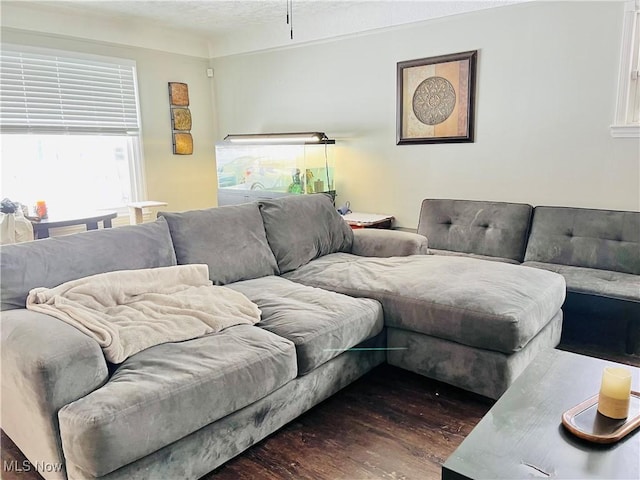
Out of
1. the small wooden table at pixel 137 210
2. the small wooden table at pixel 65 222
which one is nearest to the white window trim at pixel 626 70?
the small wooden table at pixel 137 210

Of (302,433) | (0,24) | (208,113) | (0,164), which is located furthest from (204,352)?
(208,113)

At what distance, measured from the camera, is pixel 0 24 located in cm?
361

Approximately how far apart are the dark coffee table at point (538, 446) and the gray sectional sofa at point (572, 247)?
3.64 ft

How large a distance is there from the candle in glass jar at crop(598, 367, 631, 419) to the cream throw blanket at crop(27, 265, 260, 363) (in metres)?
1.31

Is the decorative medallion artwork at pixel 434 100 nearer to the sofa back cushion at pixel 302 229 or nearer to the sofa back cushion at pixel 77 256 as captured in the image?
the sofa back cushion at pixel 302 229

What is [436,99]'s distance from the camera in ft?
11.6

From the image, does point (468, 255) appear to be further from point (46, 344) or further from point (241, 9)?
point (241, 9)

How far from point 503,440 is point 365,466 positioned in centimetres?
68

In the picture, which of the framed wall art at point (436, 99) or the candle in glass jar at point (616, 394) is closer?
the candle in glass jar at point (616, 394)

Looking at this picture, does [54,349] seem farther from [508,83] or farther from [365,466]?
[508,83]

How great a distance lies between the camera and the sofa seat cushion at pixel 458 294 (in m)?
1.98

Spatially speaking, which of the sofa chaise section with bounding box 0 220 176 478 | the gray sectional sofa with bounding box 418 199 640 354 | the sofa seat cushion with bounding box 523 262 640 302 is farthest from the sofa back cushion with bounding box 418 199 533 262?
the sofa chaise section with bounding box 0 220 176 478

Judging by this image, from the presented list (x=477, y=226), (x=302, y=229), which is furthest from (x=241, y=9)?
(x=477, y=226)

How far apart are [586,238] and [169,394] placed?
265cm
